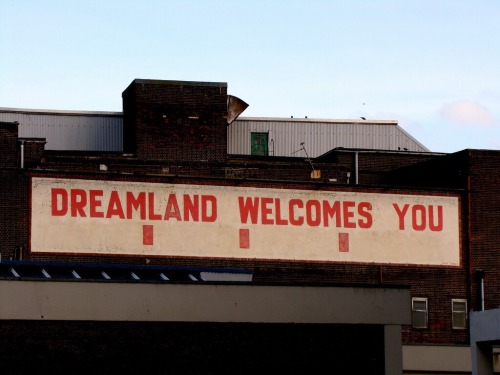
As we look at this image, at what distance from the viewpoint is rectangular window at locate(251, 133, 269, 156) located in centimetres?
6988

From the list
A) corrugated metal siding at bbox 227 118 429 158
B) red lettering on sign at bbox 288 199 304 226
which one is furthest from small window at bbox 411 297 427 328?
corrugated metal siding at bbox 227 118 429 158

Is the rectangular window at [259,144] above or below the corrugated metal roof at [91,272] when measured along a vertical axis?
above

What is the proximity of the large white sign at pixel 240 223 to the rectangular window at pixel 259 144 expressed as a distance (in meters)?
14.1

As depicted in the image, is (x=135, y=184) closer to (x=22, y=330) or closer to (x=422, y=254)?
(x=422, y=254)

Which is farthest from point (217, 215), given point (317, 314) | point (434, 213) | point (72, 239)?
point (317, 314)

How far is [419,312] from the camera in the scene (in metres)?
57.4

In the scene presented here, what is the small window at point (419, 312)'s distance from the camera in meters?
57.3

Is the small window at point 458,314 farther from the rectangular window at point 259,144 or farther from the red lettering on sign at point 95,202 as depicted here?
the red lettering on sign at point 95,202

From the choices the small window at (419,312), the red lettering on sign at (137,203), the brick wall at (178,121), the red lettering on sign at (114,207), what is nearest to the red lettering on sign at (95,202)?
the red lettering on sign at (114,207)

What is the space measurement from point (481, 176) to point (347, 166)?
6954 mm

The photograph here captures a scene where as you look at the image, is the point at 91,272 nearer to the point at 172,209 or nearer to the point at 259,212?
the point at 172,209

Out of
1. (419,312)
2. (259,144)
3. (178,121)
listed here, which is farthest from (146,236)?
(259,144)

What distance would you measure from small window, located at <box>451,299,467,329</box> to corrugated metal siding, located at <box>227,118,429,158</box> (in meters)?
15.8

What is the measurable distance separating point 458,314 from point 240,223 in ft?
37.5
